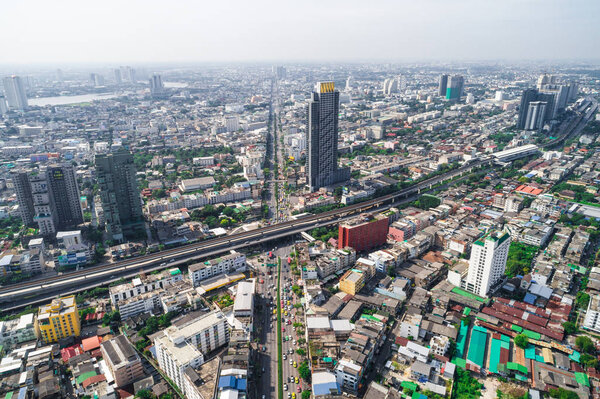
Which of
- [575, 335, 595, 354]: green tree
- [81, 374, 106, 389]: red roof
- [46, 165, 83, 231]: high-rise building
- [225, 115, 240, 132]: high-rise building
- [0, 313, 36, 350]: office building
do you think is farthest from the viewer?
[225, 115, 240, 132]: high-rise building

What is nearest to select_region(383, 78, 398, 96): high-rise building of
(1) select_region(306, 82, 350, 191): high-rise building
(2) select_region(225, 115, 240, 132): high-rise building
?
(2) select_region(225, 115, 240, 132): high-rise building

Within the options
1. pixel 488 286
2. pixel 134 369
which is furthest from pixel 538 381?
pixel 134 369

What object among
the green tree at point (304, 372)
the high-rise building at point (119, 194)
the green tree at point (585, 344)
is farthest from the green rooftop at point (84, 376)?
the green tree at point (585, 344)

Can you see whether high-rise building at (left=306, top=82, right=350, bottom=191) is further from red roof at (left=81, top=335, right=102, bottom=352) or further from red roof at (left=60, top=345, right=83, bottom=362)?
red roof at (left=60, top=345, right=83, bottom=362)

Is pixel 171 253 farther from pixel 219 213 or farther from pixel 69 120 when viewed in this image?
pixel 69 120

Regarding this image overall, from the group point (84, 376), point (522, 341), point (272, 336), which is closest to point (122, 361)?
point (84, 376)
